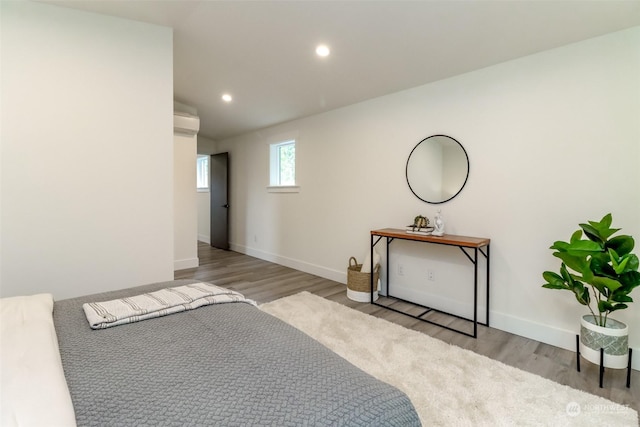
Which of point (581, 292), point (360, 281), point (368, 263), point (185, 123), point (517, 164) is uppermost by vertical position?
point (185, 123)

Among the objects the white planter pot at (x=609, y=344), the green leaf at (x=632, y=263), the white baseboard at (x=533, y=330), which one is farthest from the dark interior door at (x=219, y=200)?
the green leaf at (x=632, y=263)

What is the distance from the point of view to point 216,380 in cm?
86

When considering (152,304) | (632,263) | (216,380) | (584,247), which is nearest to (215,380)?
(216,380)

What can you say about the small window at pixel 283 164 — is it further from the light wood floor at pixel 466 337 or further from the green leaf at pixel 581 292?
the green leaf at pixel 581 292

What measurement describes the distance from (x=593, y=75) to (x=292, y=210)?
12.2 ft

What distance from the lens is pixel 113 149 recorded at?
2.42 m

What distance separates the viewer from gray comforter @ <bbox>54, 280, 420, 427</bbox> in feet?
2.42

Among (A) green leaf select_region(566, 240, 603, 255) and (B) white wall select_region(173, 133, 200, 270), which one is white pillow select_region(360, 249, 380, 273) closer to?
(A) green leaf select_region(566, 240, 603, 255)

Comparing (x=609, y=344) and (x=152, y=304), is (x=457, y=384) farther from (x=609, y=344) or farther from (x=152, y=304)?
(x=152, y=304)

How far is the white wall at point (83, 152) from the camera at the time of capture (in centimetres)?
212

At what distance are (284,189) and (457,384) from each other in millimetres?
3716

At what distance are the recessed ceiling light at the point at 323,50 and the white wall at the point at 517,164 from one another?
104 centimetres

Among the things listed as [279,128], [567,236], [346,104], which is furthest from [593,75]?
[279,128]

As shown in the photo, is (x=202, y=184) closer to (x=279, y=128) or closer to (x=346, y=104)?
(x=279, y=128)
